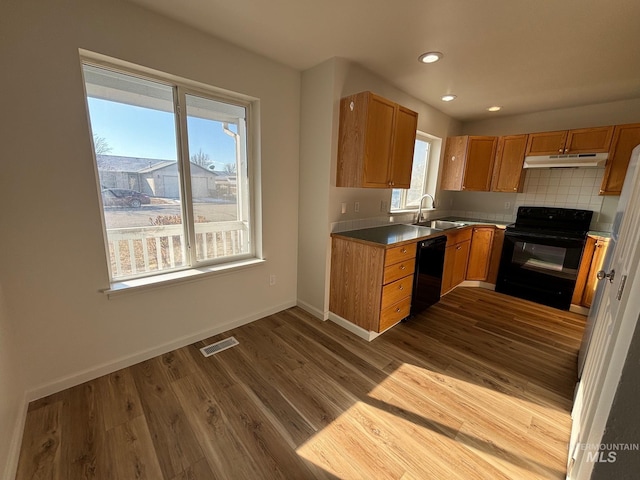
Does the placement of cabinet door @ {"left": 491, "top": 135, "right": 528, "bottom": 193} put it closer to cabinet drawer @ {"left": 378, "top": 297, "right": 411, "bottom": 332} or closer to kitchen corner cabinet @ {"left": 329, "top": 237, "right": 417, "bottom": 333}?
kitchen corner cabinet @ {"left": 329, "top": 237, "right": 417, "bottom": 333}

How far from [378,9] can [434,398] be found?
2.60 meters

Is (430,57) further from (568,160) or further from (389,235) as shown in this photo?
(568,160)

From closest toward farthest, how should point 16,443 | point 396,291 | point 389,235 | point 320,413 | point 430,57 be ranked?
1. point 16,443
2. point 320,413
3. point 430,57
4. point 396,291
5. point 389,235

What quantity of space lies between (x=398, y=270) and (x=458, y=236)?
1412mm

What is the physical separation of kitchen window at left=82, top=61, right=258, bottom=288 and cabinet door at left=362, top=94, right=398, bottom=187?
111cm

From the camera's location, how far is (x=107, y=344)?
187 cm

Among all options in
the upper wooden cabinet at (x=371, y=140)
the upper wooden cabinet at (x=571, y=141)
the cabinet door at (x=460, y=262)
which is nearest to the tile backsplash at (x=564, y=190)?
the upper wooden cabinet at (x=571, y=141)

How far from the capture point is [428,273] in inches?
111

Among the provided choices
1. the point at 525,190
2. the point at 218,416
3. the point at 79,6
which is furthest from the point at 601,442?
the point at 525,190

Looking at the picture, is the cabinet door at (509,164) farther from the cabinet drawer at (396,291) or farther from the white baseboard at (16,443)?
the white baseboard at (16,443)

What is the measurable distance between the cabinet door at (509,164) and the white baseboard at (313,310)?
10.1 ft

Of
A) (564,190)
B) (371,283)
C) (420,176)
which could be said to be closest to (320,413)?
(371,283)

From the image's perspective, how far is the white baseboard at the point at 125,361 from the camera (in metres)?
1.68

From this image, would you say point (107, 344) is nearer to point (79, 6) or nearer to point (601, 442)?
point (79, 6)
